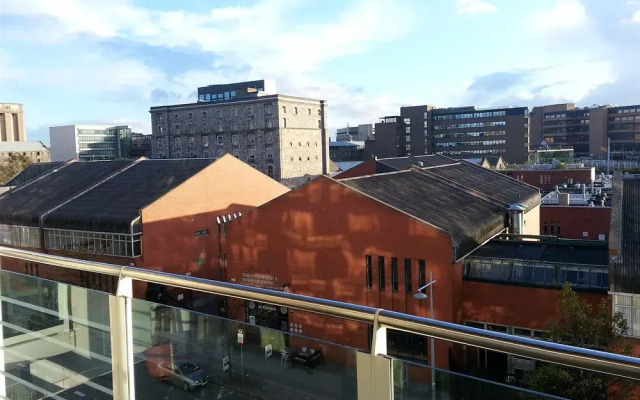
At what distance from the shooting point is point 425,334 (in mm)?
2146

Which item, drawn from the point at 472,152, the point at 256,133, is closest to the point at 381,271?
the point at 256,133

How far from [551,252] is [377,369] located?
20.3 meters

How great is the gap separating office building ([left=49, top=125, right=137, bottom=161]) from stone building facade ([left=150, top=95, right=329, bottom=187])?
32.3 meters

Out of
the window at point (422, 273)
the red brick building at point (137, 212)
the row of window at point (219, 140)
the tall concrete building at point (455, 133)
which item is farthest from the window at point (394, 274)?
the tall concrete building at point (455, 133)

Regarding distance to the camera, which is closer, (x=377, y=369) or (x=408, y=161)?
(x=377, y=369)

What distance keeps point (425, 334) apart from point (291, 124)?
69.0 meters

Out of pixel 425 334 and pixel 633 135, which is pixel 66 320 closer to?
pixel 425 334

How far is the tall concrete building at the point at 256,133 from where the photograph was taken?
69000 mm

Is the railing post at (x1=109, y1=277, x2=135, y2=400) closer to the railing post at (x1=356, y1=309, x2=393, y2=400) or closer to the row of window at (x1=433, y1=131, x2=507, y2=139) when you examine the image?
the railing post at (x1=356, y1=309, x2=393, y2=400)

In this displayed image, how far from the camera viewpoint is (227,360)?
3182 millimetres

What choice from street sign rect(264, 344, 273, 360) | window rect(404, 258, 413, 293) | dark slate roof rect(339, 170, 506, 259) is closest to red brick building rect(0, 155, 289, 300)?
dark slate roof rect(339, 170, 506, 259)

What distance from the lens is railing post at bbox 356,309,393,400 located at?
7.63 feet

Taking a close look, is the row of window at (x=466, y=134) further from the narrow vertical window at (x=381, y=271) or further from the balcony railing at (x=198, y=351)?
the balcony railing at (x=198, y=351)

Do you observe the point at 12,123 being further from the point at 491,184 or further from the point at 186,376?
the point at 186,376
